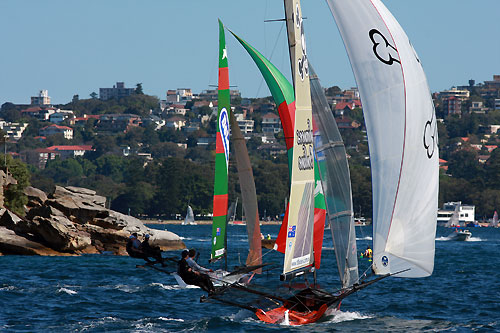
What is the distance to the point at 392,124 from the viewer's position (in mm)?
18875

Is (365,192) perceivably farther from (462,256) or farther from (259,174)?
(462,256)

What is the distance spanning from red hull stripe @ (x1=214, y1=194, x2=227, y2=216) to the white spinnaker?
780cm

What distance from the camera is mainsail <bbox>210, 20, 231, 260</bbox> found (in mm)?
26266

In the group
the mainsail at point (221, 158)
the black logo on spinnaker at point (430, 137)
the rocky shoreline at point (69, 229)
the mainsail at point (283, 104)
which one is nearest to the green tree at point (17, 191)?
the rocky shoreline at point (69, 229)

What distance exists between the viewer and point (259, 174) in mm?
144500

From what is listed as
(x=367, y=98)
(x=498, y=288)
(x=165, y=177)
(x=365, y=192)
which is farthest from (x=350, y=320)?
(x=165, y=177)

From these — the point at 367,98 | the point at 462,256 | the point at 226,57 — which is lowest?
the point at 462,256

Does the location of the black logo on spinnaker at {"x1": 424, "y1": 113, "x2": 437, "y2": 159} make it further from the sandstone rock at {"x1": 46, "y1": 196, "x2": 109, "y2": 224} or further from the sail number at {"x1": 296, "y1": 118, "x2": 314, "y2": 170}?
the sandstone rock at {"x1": 46, "y1": 196, "x2": 109, "y2": 224}

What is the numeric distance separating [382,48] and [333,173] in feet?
11.1

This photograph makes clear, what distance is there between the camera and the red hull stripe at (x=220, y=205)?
87.0ft

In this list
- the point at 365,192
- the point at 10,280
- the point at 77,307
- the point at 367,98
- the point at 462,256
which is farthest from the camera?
the point at 365,192

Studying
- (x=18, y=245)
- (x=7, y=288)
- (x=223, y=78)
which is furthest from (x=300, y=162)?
(x=18, y=245)

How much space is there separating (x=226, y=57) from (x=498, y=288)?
12.7 meters

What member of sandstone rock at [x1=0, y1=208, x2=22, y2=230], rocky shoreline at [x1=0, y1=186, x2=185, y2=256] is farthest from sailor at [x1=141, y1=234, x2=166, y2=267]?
sandstone rock at [x1=0, y1=208, x2=22, y2=230]
